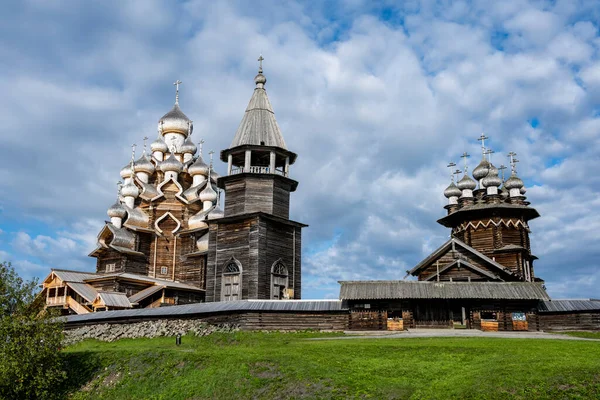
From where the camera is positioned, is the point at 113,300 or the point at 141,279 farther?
the point at 141,279

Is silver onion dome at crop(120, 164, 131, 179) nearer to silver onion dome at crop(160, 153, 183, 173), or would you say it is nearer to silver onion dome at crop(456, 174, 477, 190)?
silver onion dome at crop(160, 153, 183, 173)

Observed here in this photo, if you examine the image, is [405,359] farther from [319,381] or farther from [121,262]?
A: [121,262]

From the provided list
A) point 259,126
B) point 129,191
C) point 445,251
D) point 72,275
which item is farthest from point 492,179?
point 72,275

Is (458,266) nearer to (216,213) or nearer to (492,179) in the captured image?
(492,179)

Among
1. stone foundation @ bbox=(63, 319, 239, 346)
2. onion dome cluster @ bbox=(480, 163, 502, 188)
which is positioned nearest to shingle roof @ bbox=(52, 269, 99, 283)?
stone foundation @ bbox=(63, 319, 239, 346)

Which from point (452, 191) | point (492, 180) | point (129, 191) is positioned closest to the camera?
point (492, 180)

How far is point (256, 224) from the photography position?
3403cm

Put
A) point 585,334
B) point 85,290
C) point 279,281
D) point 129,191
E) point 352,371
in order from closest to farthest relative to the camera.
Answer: point 352,371 → point 585,334 → point 279,281 → point 85,290 → point 129,191

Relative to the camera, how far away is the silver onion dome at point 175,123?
54.3 metres

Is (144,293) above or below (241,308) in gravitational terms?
above

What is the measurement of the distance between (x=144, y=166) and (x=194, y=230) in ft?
26.8

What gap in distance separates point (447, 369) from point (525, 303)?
13912 mm

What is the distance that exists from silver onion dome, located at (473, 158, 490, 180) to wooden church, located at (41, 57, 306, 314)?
16.2 meters

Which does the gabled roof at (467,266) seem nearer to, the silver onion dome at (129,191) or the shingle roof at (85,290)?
the shingle roof at (85,290)
